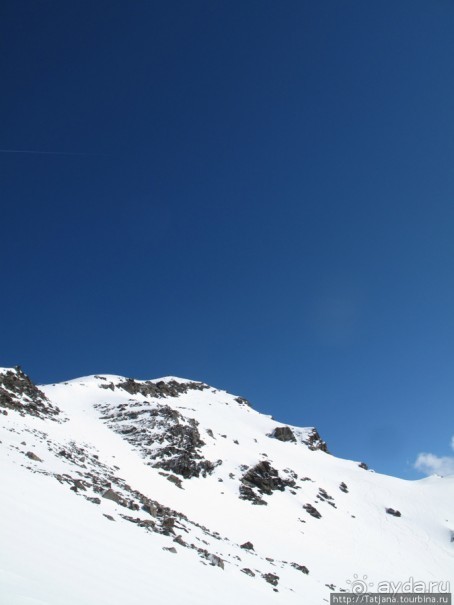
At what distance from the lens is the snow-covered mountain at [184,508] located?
9.89m

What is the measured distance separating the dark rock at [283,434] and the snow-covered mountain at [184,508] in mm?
279

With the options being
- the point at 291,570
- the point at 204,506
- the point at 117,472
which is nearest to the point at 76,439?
the point at 117,472

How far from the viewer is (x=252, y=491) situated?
4481cm

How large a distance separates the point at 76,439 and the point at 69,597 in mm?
30595

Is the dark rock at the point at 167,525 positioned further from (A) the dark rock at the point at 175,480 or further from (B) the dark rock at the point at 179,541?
(A) the dark rock at the point at 175,480

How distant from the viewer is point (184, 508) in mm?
32250

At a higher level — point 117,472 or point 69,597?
point 117,472

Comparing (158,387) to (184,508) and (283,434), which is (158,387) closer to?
(283,434)

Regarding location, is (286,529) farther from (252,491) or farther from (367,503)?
(367,503)

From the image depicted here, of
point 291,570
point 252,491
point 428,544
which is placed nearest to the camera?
point 291,570

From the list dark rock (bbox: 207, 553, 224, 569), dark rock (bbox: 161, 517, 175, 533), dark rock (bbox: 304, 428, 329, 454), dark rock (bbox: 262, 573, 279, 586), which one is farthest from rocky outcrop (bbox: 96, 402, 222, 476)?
dark rock (bbox: 304, 428, 329, 454)

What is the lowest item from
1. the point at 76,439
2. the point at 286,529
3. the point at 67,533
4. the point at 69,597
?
the point at 69,597

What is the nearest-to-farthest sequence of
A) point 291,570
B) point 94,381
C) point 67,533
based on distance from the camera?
point 67,533, point 291,570, point 94,381

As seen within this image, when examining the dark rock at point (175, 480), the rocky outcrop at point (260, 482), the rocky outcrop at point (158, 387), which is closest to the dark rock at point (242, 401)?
the rocky outcrop at point (158, 387)
